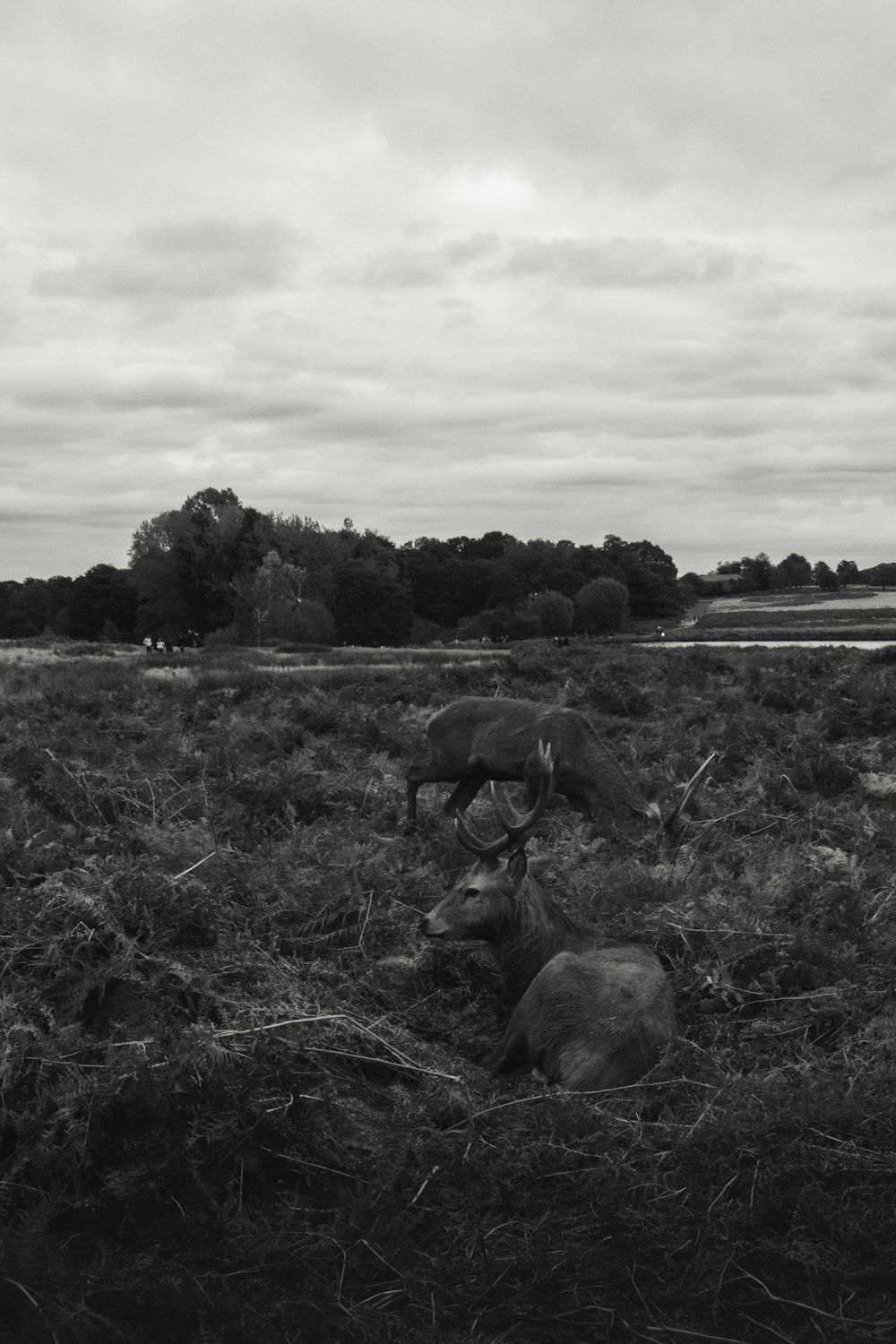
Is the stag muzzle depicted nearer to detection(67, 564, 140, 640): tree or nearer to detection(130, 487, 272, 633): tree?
detection(130, 487, 272, 633): tree

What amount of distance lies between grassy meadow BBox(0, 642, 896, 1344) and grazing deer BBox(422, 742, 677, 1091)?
20cm

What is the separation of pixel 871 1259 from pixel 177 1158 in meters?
3.17

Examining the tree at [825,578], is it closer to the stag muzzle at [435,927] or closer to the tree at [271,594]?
the tree at [271,594]

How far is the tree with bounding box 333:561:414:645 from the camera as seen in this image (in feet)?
252

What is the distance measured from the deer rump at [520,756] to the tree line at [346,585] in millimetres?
48521

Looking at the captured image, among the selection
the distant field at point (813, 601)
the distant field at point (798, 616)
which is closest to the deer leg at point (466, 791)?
the distant field at point (798, 616)

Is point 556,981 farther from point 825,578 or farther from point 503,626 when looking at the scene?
point 825,578

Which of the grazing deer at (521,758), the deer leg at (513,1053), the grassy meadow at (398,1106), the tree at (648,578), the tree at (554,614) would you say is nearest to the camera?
the grassy meadow at (398,1106)

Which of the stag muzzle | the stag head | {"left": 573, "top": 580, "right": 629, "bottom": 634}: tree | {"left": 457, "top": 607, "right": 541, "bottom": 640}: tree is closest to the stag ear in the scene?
the stag head

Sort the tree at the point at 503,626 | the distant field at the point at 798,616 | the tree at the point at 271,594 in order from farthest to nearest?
the tree at the point at 271,594
the tree at the point at 503,626
the distant field at the point at 798,616

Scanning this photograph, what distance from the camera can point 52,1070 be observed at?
19.0ft

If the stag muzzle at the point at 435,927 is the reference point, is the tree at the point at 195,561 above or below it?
above

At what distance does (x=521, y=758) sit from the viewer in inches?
502

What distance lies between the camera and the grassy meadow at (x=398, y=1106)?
4613 mm
